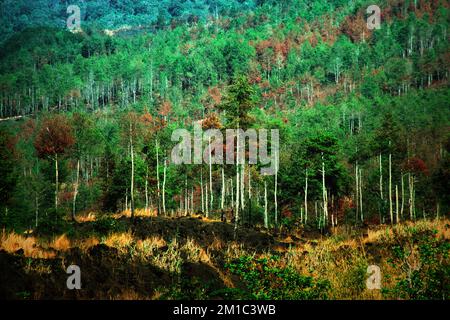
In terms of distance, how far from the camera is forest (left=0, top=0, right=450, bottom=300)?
28.9 ft

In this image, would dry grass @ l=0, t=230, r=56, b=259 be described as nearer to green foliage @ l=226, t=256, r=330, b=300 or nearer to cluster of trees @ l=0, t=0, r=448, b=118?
green foliage @ l=226, t=256, r=330, b=300

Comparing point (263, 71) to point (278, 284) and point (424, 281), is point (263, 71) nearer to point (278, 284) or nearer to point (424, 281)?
point (278, 284)

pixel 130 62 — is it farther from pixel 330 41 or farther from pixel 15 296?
pixel 15 296

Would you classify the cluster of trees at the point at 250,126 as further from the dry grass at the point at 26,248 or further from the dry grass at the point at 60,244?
the dry grass at the point at 26,248

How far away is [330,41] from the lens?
196 meters

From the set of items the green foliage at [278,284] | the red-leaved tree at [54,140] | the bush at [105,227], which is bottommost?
the green foliage at [278,284]

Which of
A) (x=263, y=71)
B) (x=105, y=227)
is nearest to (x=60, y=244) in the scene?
(x=105, y=227)

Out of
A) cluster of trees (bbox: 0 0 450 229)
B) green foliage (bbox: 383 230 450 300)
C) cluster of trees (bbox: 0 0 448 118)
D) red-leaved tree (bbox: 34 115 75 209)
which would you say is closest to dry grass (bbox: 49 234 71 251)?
cluster of trees (bbox: 0 0 450 229)

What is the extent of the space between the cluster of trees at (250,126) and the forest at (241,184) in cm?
39

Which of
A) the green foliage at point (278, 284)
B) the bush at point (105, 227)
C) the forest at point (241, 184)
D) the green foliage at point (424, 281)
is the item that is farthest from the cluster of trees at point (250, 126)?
the green foliage at point (424, 281)

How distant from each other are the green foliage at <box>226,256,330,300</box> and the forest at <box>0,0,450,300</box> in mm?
50

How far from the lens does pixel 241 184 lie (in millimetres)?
31016

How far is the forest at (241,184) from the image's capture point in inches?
347
